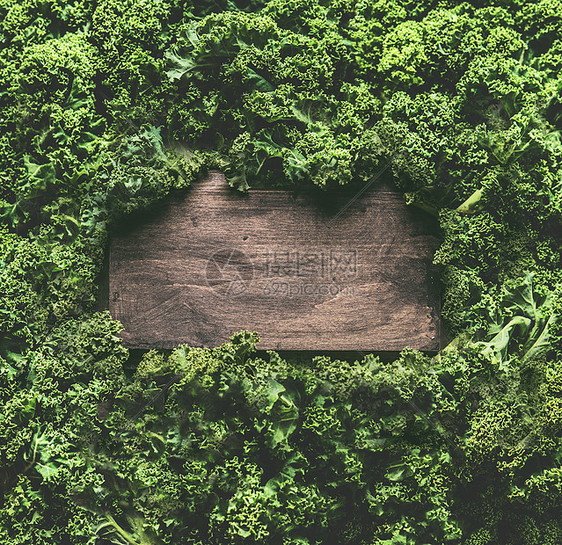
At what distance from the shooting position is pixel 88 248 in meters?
4.93

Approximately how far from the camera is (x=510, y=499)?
4684 mm

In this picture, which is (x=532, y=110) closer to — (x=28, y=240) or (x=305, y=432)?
(x=305, y=432)

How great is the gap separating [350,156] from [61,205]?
219cm

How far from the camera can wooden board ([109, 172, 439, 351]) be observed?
4922 millimetres

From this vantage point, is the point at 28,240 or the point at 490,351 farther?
the point at 28,240

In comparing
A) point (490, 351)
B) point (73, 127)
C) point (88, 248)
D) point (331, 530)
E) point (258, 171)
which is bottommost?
point (331, 530)

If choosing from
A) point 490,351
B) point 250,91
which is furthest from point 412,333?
point 250,91

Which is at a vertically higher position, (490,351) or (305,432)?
(490,351)

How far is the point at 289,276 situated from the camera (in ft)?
16.2

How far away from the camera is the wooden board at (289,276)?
4.92 metres

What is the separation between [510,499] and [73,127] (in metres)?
4.19

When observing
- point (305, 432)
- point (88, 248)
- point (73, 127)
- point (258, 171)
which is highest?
point (73, 127)

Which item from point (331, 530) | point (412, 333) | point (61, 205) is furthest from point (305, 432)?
point (61, 205)

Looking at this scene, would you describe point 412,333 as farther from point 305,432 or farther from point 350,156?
point 350,156
